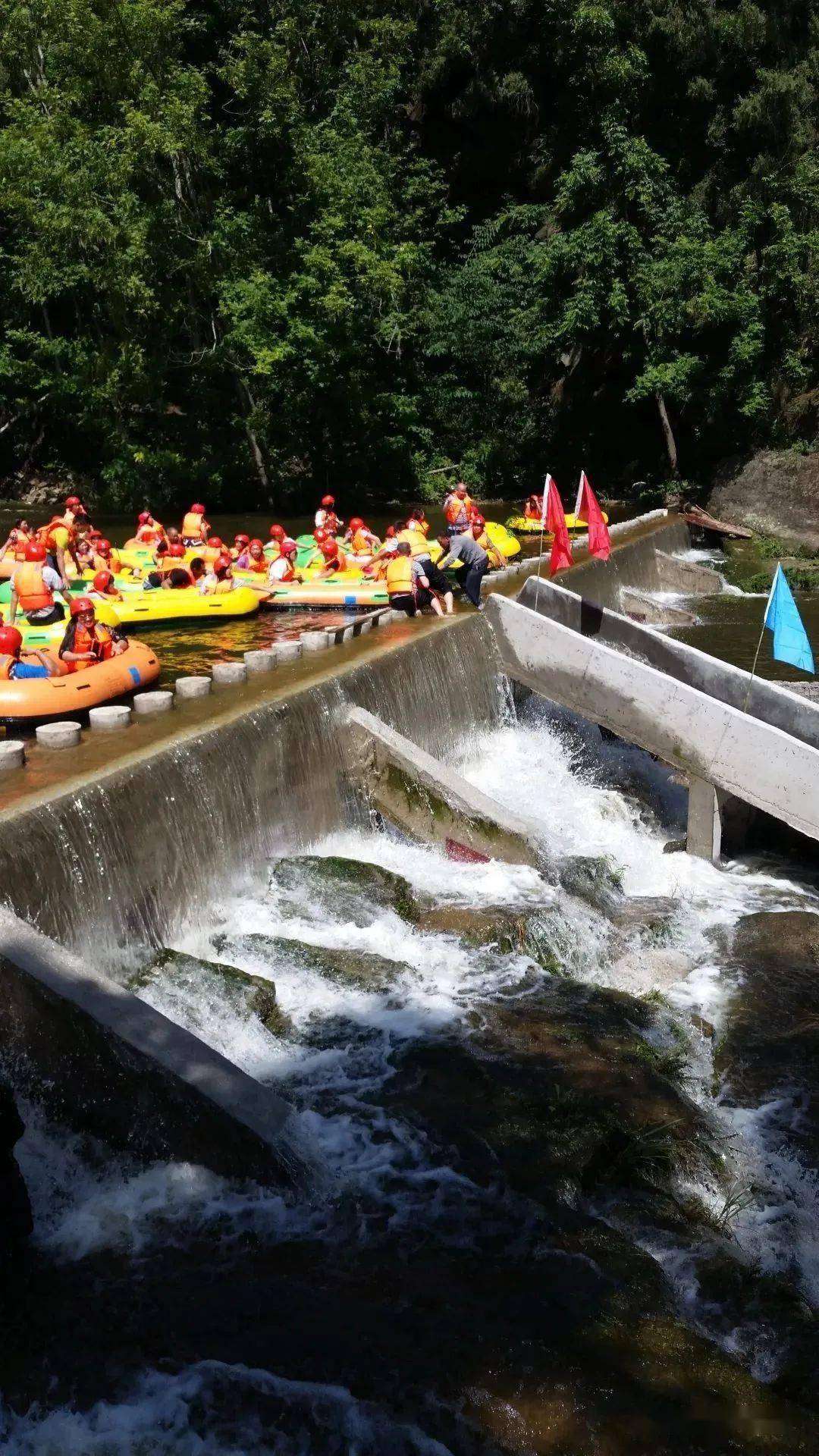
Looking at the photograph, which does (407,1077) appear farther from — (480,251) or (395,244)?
(480,251)

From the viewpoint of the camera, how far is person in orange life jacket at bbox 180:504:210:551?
1970 centimetres

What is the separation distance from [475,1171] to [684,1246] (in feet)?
3.75

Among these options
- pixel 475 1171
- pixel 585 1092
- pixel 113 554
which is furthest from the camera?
pixel 113 554

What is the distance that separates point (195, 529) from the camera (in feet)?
65.3

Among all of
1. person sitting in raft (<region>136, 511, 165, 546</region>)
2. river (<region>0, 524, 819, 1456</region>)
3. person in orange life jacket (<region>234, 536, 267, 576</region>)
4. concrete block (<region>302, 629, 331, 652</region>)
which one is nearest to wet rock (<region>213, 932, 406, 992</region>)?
river (<region>0, 524, 819, 1456</region>)

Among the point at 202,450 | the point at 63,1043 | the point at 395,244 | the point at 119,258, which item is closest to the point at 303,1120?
the point at 63,1043

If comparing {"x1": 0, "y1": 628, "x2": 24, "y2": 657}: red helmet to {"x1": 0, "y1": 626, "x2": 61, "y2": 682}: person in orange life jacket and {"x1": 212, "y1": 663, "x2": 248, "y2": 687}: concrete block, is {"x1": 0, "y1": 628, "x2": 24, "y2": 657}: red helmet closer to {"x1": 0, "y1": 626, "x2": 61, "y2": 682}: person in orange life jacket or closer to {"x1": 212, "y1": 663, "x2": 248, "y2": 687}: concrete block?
{"x1": 0, "y1": 626, "x2": 61, "y2": 682}: person in orange life jacket

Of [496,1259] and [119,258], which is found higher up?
[119,258]

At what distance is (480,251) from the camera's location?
34844 mm

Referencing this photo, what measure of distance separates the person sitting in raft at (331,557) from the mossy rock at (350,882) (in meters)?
9.68

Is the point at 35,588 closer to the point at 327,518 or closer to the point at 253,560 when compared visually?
the point at 253,560

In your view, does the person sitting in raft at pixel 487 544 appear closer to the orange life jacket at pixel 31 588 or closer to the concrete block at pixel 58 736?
the orange life jacket at pixel 31 588

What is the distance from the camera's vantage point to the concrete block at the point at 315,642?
13.7 m

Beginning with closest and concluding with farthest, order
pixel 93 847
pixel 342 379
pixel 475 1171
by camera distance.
→ 1. pixel 475 1171
2. pixel 93 847
3. pixel 342 379
